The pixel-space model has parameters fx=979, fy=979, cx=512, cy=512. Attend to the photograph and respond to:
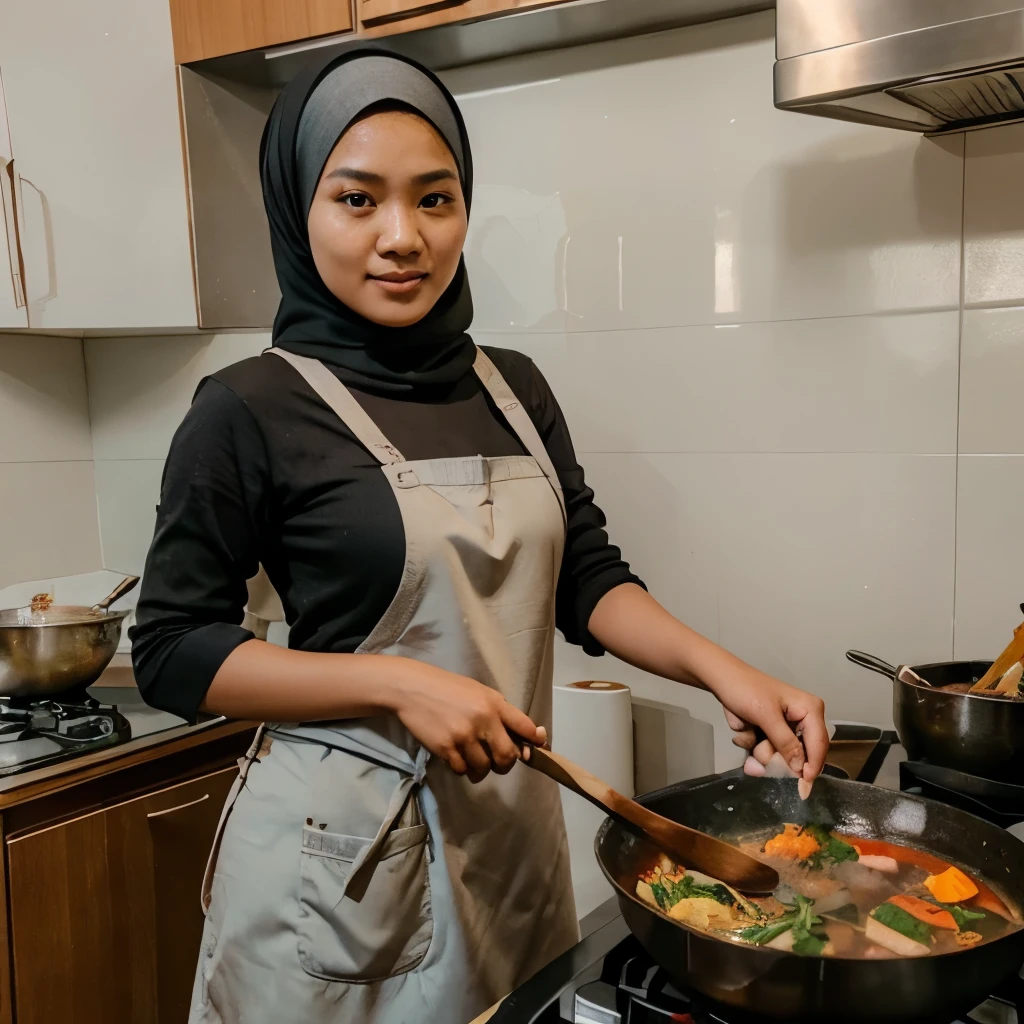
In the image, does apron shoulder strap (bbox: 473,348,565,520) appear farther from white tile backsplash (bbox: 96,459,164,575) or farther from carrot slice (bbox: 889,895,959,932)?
white tile backsplash (bbox: 96,459,164,575)

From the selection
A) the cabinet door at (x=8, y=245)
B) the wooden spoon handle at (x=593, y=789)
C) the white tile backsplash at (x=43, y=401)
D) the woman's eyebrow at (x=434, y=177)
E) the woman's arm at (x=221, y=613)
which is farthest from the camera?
the white tile backsplash at (x=43, y=401)

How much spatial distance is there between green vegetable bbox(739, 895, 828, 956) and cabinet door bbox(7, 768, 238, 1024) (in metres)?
1.12

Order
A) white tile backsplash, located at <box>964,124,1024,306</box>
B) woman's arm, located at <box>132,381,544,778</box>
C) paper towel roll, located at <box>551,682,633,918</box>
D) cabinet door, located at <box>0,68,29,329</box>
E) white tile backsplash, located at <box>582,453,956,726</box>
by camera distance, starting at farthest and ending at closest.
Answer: cabinet door, located at <box>0,68,29,329</box> → paper towel roll, located at <box>551,682,633,918</box> → white tile backsplash, located at <box>582,453,956,726</box> → white tile backsplash, located at <box>964,124,1024,306</box> → woman's arm, located at <box>132,381,544,778</box>

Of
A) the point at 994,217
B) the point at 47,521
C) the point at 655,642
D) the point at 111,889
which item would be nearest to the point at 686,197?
the point at 994,217

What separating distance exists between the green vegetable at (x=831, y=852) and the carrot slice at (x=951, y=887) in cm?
7

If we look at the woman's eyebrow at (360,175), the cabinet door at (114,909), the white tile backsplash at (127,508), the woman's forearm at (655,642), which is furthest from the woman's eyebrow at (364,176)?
the white tile backsplash at (127,508)

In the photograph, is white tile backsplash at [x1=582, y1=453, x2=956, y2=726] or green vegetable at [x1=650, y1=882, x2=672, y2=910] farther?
white tile backsplash at [x1=582, y1=453, x2=956, y2=726]

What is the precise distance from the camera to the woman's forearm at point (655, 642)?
0.96 meters

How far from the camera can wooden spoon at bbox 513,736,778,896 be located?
810 mm

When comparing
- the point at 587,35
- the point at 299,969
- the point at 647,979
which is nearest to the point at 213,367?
the point at 587,35

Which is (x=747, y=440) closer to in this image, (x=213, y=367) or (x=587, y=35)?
(x=587, y=35)

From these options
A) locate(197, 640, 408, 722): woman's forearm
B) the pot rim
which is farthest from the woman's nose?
the pot rim

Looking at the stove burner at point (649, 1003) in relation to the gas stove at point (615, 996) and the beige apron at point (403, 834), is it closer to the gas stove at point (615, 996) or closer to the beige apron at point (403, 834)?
the gas stove at point (615, 996)

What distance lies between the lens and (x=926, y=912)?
29.8 inches
